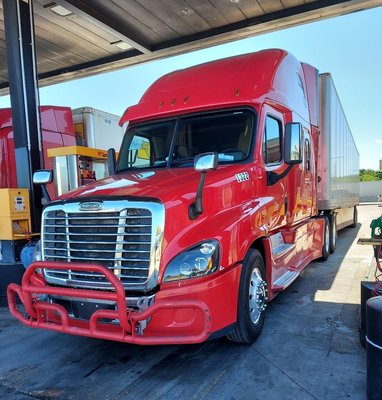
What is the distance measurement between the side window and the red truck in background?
5.47 meters

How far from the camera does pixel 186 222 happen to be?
11.5ft

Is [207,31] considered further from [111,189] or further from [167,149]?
[111,189]

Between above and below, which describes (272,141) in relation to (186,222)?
above

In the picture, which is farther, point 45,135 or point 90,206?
point 45,135

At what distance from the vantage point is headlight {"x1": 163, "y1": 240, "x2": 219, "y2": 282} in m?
3.32

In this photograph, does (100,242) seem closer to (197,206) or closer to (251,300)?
(197,206)

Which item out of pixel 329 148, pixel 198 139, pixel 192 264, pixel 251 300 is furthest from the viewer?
pixel 329 148

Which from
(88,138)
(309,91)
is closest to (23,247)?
(88,138)

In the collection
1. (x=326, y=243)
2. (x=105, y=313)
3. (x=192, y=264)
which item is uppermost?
(x=192, y=264)

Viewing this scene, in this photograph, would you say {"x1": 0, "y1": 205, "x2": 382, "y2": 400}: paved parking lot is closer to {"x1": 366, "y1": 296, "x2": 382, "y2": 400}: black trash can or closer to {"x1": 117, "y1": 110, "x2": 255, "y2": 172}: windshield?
{"x1": 366, "y1": 296, "x2": 382, "y2": 400}: black trash can

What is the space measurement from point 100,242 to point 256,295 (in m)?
1.76

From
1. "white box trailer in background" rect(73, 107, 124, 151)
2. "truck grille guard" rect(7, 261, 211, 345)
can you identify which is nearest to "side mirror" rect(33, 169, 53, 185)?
"truck grille guard" rect(7, 261, 211, 345)

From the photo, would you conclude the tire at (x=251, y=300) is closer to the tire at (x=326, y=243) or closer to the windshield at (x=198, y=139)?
the windshield at (x=198, y=139)

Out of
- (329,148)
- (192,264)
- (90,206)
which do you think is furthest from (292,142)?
(329,148)
